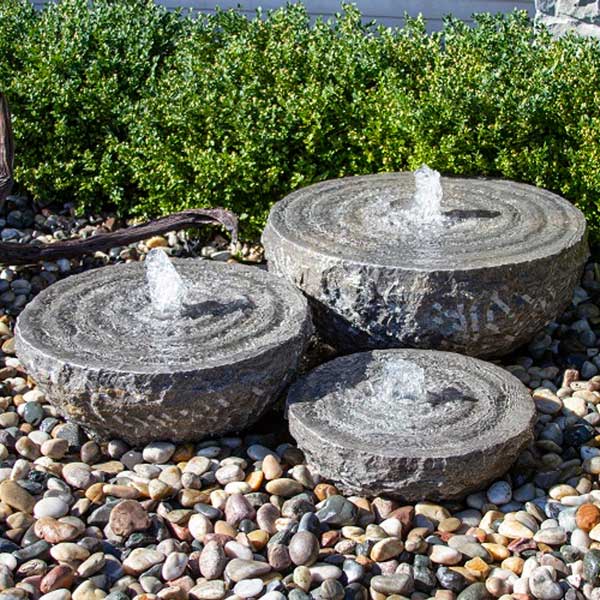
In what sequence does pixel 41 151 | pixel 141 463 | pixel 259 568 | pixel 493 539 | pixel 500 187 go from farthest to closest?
pixel 41 151, pixel 500 187, pixel 141 463, pixel 493 539, pixel 259 568

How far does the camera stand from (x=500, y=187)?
4496 mm

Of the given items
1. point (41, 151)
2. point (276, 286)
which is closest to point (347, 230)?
point (276, 286)

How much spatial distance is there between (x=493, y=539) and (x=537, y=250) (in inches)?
45.6

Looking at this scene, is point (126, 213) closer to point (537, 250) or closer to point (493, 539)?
point (537, 250)

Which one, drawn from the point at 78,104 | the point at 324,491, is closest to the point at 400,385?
the point at 324,491

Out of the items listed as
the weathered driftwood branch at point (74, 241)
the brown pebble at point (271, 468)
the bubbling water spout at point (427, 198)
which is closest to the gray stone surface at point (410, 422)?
the brown pebble at point (271, 468)

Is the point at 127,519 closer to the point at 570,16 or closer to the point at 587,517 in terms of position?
the point at 587,517

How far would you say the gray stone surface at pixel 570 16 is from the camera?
18.9 feet

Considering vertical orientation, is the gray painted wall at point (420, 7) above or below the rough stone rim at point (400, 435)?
above

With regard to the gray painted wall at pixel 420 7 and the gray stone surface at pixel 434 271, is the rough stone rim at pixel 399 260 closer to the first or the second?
the gray stone surface at pixel 434 271

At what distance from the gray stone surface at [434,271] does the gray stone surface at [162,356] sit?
191mm

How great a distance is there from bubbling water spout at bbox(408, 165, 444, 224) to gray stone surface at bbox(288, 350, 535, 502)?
701mm

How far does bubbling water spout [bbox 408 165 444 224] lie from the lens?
4156 mm

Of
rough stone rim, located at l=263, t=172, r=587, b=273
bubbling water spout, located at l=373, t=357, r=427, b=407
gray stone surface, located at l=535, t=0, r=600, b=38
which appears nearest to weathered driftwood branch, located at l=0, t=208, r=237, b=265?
rough stone rim, located at l=263, t=172, r=587, b=273
